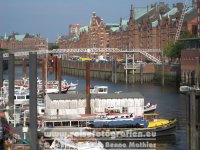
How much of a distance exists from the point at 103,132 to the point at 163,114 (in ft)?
48.7

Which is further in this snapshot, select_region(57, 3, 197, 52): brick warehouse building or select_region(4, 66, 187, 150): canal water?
select_region(57, 3, 197, 52): brick warehouse building

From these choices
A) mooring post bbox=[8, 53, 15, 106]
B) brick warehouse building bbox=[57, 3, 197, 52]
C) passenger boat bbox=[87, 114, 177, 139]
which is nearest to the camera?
passenger boat bbox=[87, 114, 177, 139]

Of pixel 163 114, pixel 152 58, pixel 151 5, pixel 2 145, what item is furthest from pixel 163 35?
pixel 2 145

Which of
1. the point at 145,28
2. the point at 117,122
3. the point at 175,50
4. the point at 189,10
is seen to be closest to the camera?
the point at 117,122

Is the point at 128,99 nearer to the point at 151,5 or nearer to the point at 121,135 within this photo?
the point at 121,135

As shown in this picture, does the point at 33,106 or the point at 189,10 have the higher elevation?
the point at 189,10

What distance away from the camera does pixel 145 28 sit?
404 feet

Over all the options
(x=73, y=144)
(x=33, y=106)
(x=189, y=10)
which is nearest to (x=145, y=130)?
(x=73, y=144)

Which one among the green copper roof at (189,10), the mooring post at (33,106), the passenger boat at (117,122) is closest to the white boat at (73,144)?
the mooring post at (33,106)

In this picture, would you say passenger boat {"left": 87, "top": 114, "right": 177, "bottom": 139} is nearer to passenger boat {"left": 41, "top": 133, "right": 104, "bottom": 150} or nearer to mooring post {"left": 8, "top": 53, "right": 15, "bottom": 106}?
passenger boat {"left": 41, "top": 133, "right": 104, "bottom": 150}

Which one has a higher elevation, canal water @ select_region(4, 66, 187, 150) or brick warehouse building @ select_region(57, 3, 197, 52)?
brick warehouse building @ select_region(57, 3, 197, 52)

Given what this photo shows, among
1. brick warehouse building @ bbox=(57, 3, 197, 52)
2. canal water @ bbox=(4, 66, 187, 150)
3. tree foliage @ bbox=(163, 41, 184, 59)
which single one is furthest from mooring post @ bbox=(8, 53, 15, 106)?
brick warehouse building @ bbox=(57, 3, 197, 52)

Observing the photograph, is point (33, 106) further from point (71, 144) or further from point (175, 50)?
point (175, 50)

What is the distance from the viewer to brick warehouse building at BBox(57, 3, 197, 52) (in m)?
109
